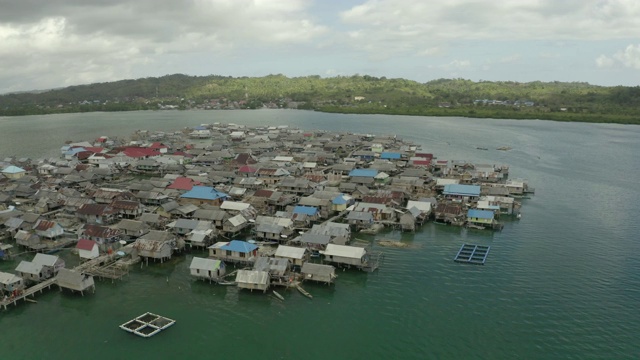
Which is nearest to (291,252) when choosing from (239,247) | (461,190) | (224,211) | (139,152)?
(239,247)

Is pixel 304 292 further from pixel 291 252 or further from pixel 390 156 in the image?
pixel 390 156

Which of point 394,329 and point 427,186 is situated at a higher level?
point 427,186

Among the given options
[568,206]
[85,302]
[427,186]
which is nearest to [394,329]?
[85,302]

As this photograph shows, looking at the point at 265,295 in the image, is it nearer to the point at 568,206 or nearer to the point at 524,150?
the point at 568,206

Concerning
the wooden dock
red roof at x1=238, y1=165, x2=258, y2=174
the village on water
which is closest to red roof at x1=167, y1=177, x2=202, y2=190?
the village on water

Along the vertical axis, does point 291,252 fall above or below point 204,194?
below

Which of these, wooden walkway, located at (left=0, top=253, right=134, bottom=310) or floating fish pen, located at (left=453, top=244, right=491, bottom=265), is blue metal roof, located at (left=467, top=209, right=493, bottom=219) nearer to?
floating fish pen, located at (left=453, top=244, right=491, bottom=265)
